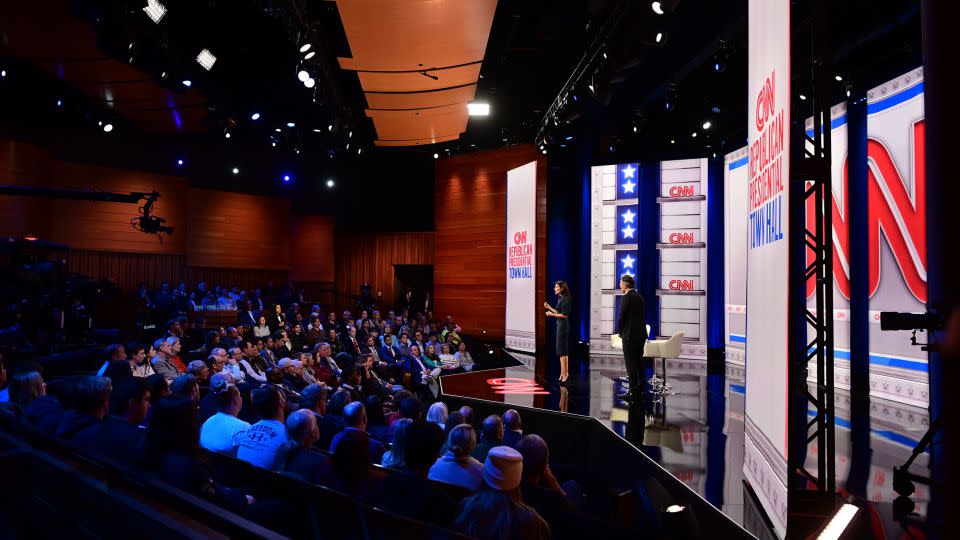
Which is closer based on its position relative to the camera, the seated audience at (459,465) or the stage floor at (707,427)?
the seated audience at (459,465)

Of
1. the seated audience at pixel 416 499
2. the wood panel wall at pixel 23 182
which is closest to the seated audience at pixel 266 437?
the seated audience at pixel 416 499

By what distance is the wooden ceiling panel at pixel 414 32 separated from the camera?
729cm

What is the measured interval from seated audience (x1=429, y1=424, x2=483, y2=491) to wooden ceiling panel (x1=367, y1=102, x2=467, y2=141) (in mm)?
9402

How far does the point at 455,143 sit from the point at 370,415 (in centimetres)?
1052

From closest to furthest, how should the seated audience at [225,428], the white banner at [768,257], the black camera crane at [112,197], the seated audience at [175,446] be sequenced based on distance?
1. the seated audience at [175,446]
2. the white banner at [768,257]
3. the seated audience at [225,428]
4. the black camera crane at [112,197]

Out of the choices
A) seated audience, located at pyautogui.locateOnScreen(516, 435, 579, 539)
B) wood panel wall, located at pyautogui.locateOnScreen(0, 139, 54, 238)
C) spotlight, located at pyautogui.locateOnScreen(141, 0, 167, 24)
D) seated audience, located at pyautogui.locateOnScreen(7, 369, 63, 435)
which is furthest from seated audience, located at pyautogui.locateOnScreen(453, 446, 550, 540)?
wood panel wall, located at pyautogui.locateOnScreen(0, 139, 54, 238)

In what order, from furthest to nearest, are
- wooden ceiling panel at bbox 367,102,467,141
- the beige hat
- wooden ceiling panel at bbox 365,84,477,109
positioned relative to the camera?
wooden ceiling panel at bbox 367,102,467,141, wooden ceiling panel at bbox 365,84,477,109, the beige hat

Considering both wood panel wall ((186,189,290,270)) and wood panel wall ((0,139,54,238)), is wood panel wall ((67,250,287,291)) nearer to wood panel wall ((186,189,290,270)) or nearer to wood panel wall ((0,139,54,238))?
wood panel wall ((186,189,290,270))

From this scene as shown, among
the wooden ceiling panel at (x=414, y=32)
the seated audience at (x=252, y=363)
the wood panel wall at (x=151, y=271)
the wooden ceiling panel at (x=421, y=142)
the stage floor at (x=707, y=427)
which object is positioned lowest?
the stage floor at (x=707, y=427)

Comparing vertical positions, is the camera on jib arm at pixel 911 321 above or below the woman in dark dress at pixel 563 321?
above

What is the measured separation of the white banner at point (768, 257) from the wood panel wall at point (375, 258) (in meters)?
13.9

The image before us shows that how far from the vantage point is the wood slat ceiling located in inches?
291

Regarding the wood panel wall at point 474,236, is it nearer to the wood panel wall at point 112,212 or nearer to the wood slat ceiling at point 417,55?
the wood slat ceiling at point 417,55

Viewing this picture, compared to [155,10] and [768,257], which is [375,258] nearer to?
[155,10]
